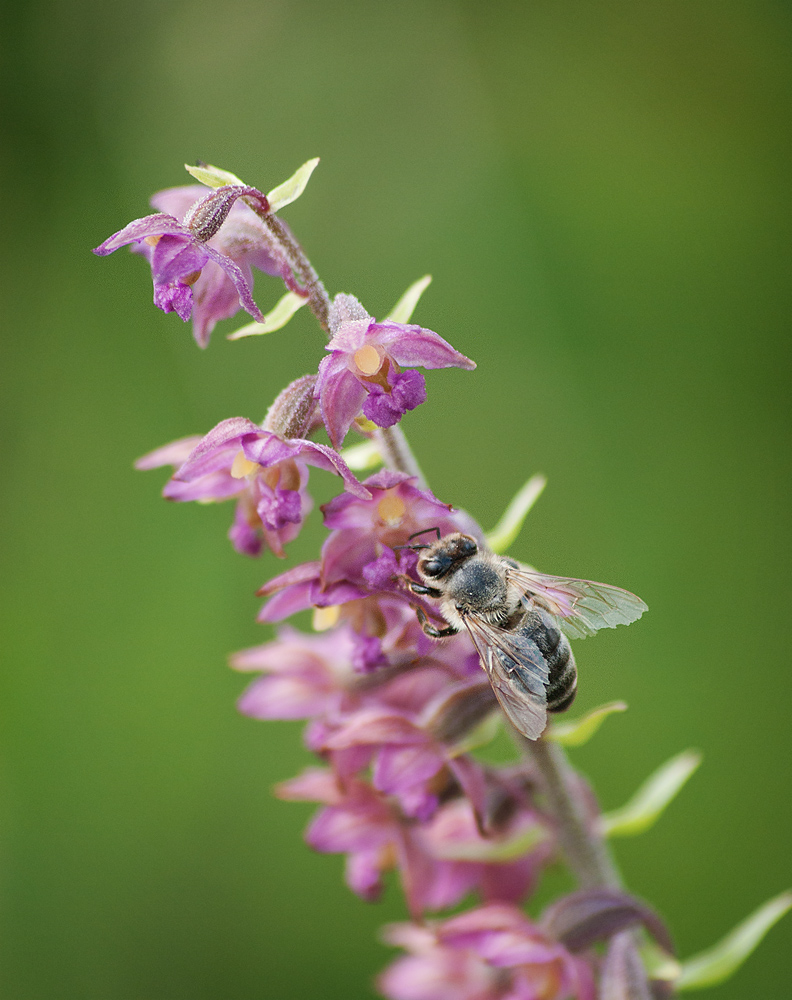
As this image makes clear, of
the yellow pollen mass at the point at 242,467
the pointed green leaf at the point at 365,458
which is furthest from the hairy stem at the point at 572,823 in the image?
the yellow pollen mass at the point at 242,467

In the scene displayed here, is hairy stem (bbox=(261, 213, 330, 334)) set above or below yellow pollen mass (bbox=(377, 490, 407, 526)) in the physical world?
above

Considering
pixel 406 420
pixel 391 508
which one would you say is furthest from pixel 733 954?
pixel 406 420

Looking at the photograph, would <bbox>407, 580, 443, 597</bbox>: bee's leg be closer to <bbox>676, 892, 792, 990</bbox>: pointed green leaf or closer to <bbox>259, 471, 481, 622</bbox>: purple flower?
<bbox>259, 471, 481, 622</bbox>: purple flower

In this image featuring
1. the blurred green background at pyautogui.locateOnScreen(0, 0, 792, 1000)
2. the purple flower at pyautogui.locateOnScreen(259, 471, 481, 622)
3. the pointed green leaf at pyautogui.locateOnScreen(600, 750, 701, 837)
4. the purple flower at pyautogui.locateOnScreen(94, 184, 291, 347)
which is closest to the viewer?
the purple flower at pyautogui.locateOnScreen(94, 184, 291, 347)

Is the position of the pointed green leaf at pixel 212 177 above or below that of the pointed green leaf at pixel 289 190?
above

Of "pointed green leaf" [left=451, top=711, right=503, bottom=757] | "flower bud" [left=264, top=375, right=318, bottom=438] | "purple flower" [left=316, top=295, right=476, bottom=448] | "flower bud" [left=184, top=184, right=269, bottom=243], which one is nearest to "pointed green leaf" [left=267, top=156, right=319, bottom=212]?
"flower bud" [left=184, top=184, right=269, bottom=243]

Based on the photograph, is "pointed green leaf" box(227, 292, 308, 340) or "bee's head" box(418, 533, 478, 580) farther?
"bee's head" box(418, 533, 478, 580)

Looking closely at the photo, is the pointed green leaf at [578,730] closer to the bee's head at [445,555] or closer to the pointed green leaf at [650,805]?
the pointed green leaf at [650,805]

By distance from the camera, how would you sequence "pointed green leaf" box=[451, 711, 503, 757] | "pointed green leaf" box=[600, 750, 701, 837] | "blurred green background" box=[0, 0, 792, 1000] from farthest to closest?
"blurred green background" box=[0, 0, 792, 1000] → "pointed green leaf" box=[600, 750, 701, 837] → "pointed green leaf" box=[451, 711, 503, 757]
